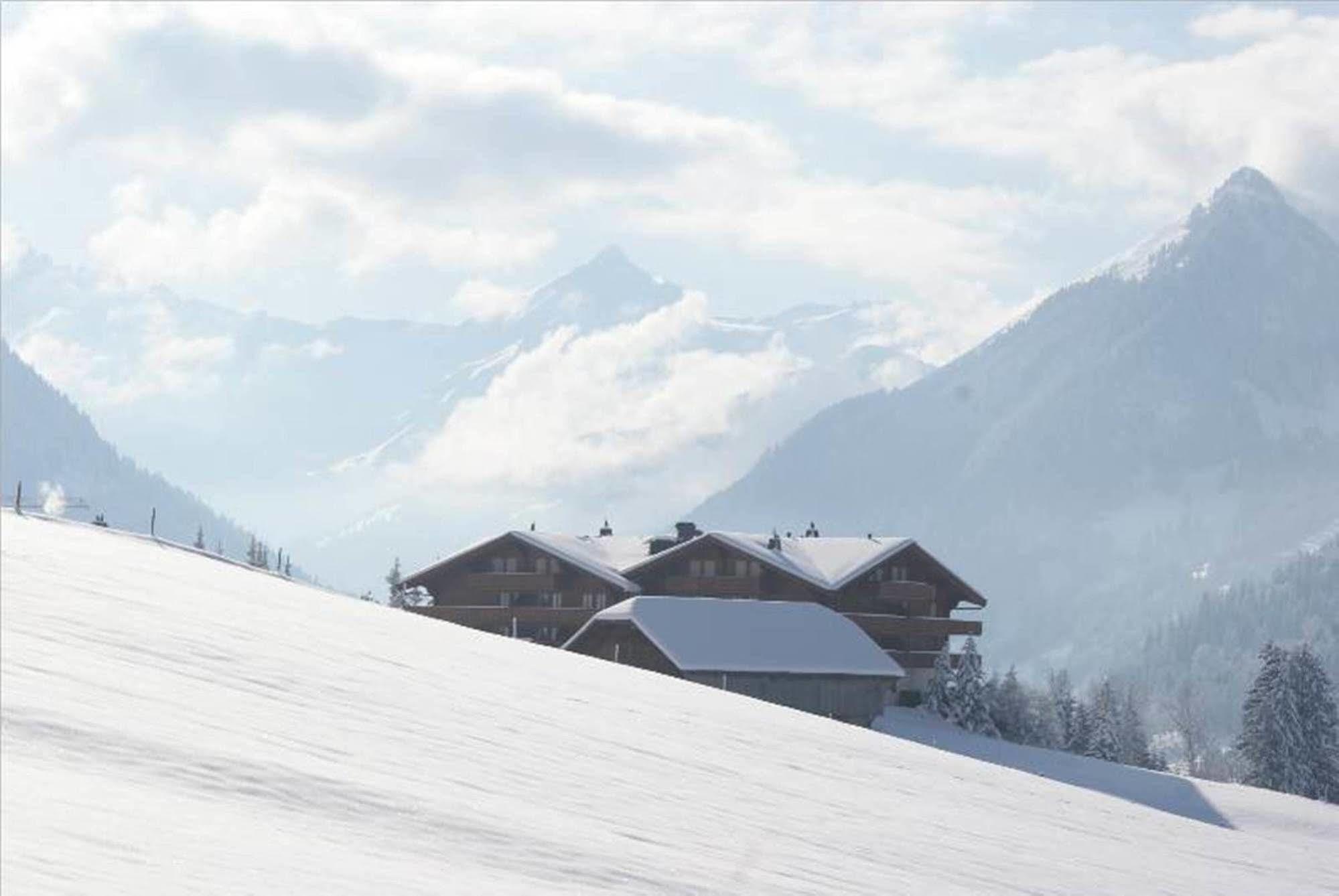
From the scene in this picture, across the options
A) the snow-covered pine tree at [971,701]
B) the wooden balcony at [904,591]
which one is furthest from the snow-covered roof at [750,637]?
the snow-covered pine tree at [971,701]

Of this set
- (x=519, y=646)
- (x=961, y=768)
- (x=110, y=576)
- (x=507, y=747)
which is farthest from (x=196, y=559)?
(x=507, y=747)

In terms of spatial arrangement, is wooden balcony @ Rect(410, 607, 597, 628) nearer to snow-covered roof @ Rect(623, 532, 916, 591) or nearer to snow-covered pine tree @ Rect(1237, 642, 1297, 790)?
snow-covered roof @ Rect(623, 532, 916, 591)

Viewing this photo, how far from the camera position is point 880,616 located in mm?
90812

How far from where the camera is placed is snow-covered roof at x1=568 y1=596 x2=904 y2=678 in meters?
69.6

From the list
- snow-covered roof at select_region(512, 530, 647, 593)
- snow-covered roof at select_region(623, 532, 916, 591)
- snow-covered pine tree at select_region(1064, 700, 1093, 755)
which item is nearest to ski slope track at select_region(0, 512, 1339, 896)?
snow-covered roof at select_region(623, 532, 916, 591)

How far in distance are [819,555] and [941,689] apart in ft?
27.5

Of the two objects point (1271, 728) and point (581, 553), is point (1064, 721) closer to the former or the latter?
point (1271, 728)

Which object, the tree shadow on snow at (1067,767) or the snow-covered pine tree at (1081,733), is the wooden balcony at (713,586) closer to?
the tree shadow on snow at (1067,767)

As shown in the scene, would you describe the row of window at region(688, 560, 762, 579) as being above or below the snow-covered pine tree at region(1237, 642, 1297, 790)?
above

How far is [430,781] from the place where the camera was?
15.7m

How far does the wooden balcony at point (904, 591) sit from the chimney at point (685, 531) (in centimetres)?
927

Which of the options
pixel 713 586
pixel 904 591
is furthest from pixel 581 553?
pixel 904 591

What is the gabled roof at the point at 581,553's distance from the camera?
3521 inches

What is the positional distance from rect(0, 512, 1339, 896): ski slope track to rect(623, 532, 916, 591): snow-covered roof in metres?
59.5
